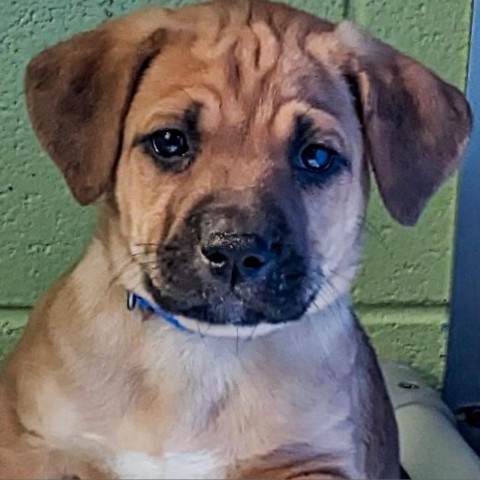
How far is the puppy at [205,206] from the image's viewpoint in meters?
1.72

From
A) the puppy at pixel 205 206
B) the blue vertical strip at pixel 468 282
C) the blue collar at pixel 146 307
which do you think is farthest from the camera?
the blue vertical strip at pixel 468 282

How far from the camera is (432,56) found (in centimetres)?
250

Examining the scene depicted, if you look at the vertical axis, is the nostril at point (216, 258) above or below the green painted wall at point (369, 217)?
above

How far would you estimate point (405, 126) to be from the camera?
1.82m

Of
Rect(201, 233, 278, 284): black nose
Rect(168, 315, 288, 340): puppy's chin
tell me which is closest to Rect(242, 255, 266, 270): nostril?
Rect(201, 233, 278, 284): black nose

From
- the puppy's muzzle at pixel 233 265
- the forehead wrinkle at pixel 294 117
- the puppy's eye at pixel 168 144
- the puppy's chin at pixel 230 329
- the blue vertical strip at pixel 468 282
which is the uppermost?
the forehead wrinkle at pixel 294 117

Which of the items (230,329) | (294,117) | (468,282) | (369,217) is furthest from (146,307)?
(468,282)

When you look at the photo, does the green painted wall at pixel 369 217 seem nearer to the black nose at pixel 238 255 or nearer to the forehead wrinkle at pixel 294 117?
the forehead wrinkle at pixel 294 117

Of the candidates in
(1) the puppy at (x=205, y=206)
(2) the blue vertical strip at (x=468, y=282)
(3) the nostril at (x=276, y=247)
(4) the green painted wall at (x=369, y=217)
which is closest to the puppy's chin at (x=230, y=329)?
(1) the puppy at (x=205, y=206)

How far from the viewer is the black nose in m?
1.59

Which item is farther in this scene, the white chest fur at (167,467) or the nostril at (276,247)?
the white chest fur at (167,467)

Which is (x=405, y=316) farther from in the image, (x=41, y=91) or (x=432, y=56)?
(x=41, y=91)

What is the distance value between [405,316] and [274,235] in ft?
3.53

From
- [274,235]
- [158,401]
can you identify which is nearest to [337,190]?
[274,235]
